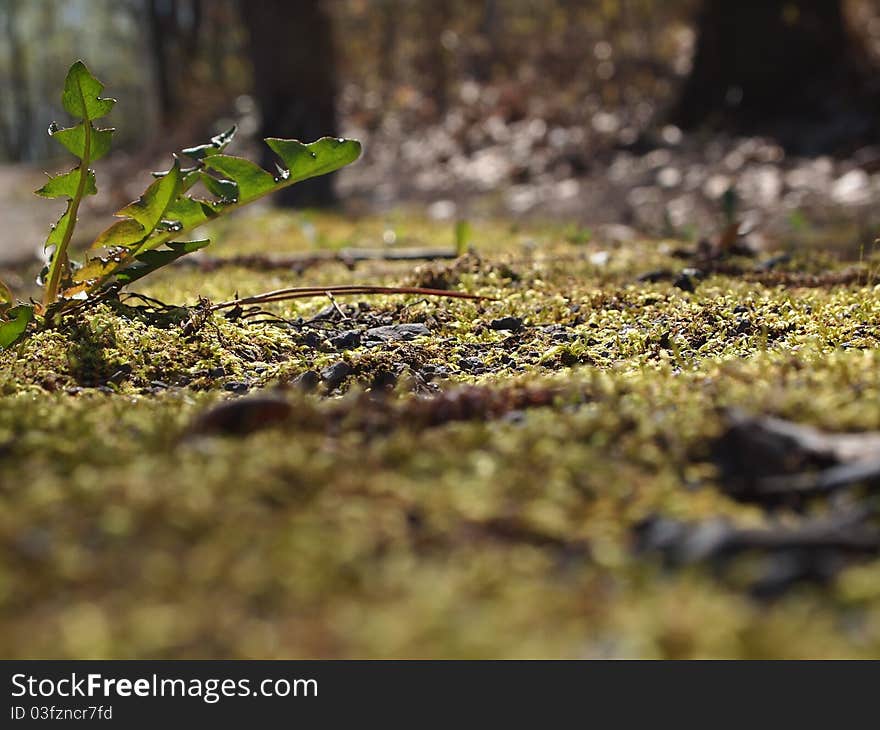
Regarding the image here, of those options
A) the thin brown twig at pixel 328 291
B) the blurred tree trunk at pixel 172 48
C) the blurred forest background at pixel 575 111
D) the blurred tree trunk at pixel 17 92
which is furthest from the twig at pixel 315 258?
the blurred tree trunk at pixel 17 92

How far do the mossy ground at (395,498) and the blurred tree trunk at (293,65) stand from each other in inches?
323

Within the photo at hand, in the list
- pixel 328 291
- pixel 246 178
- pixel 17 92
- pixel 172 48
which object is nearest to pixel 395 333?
pixel 328 291

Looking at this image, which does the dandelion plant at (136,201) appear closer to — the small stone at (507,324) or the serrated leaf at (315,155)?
the serrated leaf at (315,155)

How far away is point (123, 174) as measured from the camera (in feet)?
48.2

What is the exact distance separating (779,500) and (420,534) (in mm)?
569

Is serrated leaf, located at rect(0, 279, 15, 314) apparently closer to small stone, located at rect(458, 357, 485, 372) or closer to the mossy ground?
the mossy ground

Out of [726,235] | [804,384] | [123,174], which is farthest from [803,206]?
[123,174]

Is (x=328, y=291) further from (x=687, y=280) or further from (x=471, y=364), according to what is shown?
(x=687, y=280)

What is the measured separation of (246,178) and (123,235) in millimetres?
391

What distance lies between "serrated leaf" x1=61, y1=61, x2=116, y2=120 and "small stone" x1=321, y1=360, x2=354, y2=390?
0.92 metres

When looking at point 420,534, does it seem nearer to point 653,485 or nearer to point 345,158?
point 653,485

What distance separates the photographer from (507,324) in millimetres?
3121

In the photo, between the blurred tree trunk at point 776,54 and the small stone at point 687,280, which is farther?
the blurred tree trunk at point 776,54

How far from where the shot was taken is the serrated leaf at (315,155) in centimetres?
286
